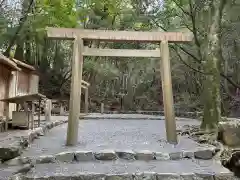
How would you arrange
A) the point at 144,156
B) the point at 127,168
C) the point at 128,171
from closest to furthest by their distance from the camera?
the point at 128,171 < the point at 127,168 < the point at 144,156

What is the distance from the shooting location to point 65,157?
247 inches

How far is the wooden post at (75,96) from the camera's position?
767 centimetres

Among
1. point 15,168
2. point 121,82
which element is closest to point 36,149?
point 15,168

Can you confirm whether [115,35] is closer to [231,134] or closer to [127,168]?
[127,168]

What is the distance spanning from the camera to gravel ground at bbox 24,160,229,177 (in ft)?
17.8

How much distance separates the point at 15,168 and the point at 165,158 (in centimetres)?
307

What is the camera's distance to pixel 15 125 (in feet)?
32.5

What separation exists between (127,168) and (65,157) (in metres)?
1.38

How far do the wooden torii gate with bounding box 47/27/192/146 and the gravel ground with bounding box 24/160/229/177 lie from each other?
176cm

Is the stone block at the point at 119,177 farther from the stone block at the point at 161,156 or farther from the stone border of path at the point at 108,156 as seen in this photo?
the stone block at the point at 161,156

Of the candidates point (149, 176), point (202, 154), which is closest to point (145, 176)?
point (149, 176)

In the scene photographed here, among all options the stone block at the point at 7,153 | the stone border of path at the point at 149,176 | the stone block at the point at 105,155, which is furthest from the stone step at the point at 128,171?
the stone block at the point at 7,153

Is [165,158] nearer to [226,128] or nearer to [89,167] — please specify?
[89,167]

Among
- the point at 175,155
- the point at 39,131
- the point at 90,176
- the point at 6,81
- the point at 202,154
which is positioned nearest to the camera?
the point at 90,176
